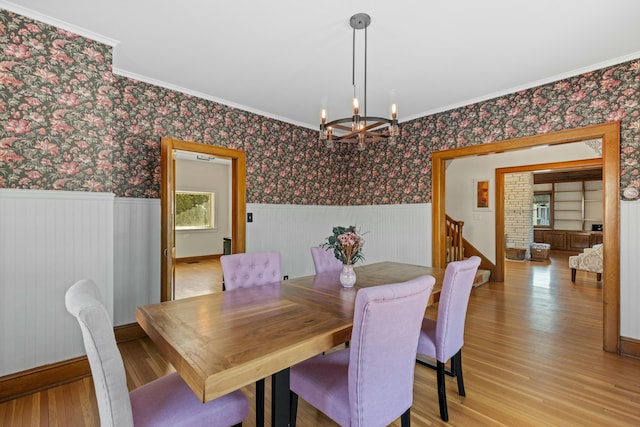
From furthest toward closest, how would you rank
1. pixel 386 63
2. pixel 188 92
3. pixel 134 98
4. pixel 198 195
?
pixel 198 195 < pixel 188 92 < pixel 134 98 < pixel 386 63

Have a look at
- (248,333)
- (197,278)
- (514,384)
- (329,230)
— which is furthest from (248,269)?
(197,278)

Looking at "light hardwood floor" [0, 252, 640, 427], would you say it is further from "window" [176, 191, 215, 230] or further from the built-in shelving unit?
the built-in shelving unit

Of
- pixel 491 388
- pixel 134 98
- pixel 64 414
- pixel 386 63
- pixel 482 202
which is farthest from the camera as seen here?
pixel 482 202

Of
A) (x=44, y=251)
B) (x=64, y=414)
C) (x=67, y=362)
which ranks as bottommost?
(x=64, y=414)

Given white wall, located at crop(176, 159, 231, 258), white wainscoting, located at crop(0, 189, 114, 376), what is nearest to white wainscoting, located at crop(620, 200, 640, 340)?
white wainscoting, located at crop(0, 189, 114, 376)

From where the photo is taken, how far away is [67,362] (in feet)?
7.76

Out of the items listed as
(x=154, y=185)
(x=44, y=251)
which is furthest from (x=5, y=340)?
(x=154, y=185)

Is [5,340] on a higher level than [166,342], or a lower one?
lower

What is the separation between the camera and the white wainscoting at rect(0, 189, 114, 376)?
2.15 meters

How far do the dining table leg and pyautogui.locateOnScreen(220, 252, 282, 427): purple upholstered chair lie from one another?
1.11 m

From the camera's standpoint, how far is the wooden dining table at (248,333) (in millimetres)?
1052

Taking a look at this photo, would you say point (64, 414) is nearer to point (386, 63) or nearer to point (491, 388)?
point (491, 388)

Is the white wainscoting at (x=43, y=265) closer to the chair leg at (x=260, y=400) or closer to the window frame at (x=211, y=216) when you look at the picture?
the chair leg at (x=260, y=400)

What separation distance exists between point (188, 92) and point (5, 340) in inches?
111
